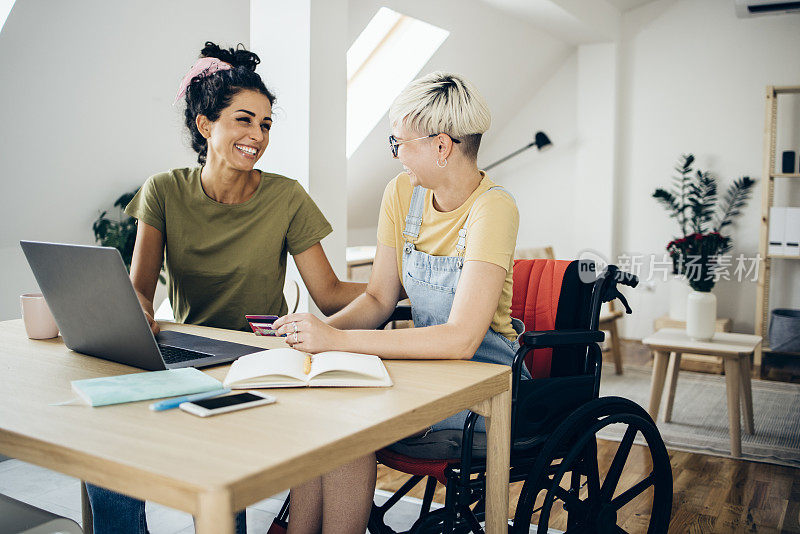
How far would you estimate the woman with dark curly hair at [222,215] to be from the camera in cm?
186

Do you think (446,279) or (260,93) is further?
(260,93)

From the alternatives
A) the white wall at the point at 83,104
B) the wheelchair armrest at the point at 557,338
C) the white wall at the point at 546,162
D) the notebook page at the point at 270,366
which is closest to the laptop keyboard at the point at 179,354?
the notebook page at the point at 270,366

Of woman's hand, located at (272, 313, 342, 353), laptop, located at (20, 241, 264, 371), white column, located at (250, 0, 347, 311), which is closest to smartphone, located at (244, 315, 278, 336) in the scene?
laptop, located at (20, 241, 264, 371)

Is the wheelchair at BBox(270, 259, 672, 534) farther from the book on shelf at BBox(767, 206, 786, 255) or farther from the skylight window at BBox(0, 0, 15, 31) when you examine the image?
the book on shelf at BBox(767, 206, 786, 255)

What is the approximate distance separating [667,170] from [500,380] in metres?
4.77

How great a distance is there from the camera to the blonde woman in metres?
1.28

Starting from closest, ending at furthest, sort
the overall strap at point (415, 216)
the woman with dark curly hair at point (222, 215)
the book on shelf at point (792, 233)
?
the overall strap at point (415, 216)
the woman with dark curly hair at point (222, 215)
the book on shelf at point (792, 233)

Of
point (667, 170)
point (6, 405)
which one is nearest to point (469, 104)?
point (6, 405)

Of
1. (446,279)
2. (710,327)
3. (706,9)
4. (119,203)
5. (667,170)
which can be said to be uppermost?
(706,9)

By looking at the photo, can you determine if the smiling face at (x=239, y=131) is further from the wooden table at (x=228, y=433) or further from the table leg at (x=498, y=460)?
the table leg at (x=498, y=460)

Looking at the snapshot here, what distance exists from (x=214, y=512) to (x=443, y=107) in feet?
3.39

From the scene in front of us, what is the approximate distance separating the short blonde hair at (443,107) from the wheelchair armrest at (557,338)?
0.45m

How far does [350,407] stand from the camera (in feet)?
3.17

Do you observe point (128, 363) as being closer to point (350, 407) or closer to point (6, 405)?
point (6, 405)
